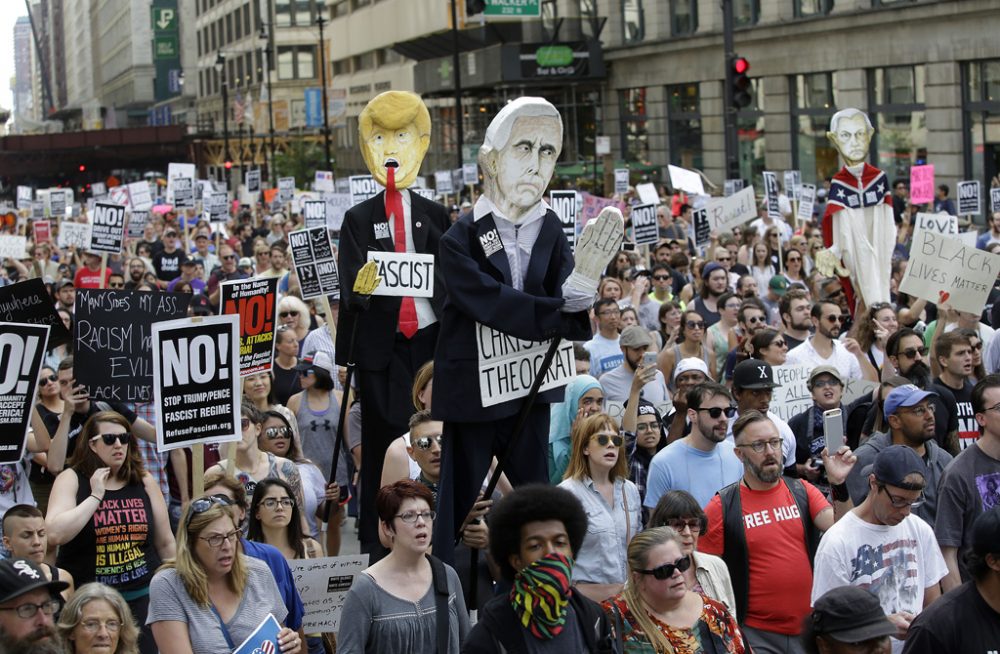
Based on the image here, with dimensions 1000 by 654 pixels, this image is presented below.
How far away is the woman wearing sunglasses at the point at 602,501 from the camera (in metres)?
7.24

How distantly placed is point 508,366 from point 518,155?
97 centimetres

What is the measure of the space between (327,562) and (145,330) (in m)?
3.36

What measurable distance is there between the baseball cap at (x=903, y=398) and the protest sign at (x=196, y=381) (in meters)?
3.24

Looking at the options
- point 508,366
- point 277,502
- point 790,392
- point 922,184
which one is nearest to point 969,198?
point 922,184

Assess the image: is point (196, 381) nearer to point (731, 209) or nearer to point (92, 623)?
point (92, 623)

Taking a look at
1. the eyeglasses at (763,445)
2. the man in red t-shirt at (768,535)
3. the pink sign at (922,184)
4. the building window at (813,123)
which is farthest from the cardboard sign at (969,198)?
the eyeglasses at (763,445)

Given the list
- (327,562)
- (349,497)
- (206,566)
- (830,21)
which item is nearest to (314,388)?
(349,497)

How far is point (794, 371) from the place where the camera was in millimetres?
9805

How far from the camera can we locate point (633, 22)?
50.8 metres

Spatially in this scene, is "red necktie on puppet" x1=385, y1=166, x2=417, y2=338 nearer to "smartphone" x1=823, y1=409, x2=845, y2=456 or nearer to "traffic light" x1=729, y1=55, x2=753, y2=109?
"smartphone" x1=823, y1=409, x2=845, y2=456

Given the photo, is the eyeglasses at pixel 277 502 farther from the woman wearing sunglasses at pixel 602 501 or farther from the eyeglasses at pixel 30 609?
the eyeglasses at pixel 30 609

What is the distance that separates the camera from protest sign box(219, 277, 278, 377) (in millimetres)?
9961

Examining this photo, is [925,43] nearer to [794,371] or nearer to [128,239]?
[128,239]

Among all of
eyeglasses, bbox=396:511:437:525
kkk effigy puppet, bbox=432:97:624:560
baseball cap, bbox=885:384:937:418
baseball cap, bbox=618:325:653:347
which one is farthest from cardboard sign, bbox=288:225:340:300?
eyeglasses, bbox=396:511:437:525
